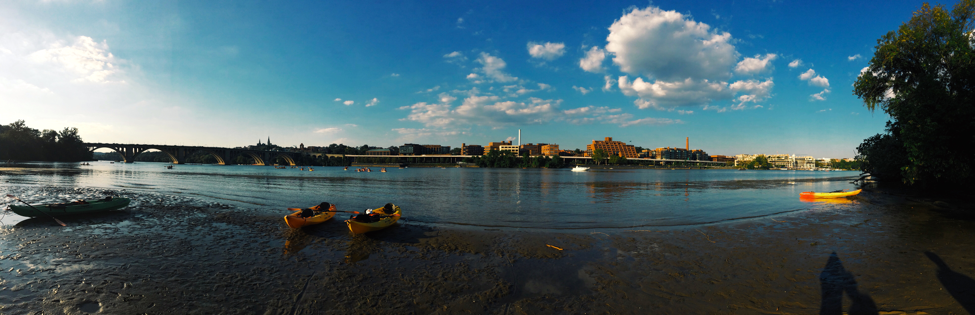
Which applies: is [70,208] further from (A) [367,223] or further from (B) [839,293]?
(B) [839,293]

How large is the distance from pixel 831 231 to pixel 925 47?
15538 mm

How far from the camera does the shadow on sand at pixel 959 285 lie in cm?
725

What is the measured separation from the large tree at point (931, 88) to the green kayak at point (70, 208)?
135 ft

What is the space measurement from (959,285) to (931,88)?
15279mm

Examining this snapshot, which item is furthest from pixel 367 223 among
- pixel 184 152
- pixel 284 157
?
pixel 284 157

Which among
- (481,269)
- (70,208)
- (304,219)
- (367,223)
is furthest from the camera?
(70,208)

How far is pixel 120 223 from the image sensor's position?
16438 mm

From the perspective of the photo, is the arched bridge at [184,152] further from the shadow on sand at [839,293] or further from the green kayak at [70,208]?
the shadow on sand at [839,293]

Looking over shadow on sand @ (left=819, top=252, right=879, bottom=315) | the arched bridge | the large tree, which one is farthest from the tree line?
the large tree

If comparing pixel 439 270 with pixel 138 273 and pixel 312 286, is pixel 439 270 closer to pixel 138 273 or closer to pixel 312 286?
pixel 312 286

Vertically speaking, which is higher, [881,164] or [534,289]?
[881,164]

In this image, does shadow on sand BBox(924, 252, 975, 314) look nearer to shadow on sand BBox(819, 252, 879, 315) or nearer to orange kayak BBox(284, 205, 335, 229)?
shadow on sand BBox(819, 252, 879, 315)

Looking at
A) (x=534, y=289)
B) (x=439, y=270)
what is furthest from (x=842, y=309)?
(x=439, y=270)

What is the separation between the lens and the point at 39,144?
121188 millimetres
